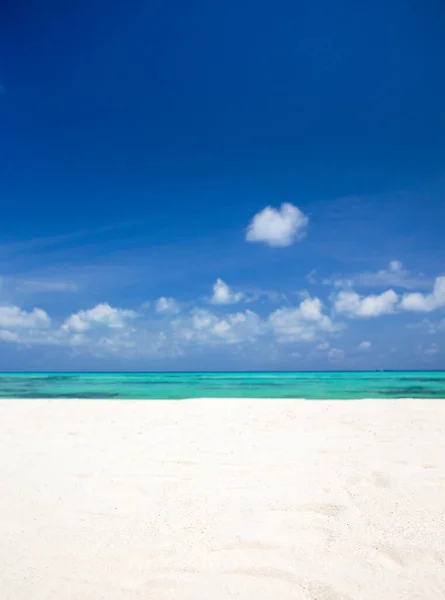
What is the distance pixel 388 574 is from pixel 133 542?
1774 millimetres

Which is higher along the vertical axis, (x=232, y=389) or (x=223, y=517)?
(x=223, y=517)

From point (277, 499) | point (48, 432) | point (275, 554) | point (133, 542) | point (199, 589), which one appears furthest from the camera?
point (48, 432)

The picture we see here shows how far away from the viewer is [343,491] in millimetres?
4027

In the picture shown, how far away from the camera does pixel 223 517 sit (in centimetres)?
345

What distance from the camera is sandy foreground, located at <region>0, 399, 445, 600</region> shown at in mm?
2553

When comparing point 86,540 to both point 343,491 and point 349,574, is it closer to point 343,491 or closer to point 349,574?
point 349,574

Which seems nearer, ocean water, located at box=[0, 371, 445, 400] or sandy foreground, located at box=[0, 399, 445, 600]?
sandy foreground, located at box=[0, 399, 445, 600]

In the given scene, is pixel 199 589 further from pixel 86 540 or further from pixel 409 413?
pixel 409 413

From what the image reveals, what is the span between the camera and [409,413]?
9625mm

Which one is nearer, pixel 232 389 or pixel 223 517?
pixel 223 517

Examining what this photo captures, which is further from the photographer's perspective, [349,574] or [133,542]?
[133,542]

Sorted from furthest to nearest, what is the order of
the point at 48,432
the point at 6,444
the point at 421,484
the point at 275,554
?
1. the point at 48,432
2. the point at 6,444
3. the point at 421,484
4. the point at 275,554

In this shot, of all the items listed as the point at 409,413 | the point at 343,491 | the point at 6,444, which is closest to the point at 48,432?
the point at 6,444

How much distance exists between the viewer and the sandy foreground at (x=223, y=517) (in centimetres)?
255
